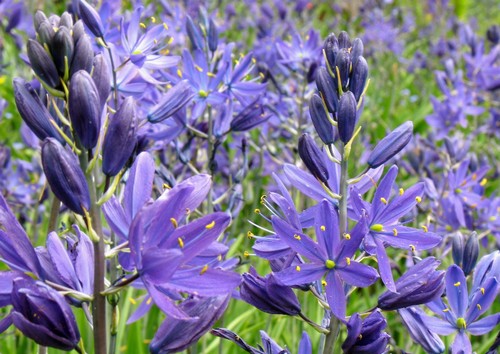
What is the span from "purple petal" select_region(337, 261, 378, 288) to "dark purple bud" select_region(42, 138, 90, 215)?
60 cm

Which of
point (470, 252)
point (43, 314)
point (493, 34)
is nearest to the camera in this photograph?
point (43, 314)

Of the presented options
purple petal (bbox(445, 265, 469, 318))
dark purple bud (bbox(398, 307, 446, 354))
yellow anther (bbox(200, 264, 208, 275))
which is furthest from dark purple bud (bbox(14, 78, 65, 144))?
purple petal (bbox(445, 265, 469, 318))

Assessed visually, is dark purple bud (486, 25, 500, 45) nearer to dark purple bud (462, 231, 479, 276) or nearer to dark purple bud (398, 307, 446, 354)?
dark purple bud (462, 231, 479, 276)

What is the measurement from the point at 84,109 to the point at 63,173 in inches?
4.8

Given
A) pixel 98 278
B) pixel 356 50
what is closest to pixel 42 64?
pixel 98 278

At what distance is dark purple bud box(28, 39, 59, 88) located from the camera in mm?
1238

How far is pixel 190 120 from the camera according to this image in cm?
259

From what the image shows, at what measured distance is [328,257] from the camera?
57.5 inches

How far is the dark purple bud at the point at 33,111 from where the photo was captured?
1.31 m

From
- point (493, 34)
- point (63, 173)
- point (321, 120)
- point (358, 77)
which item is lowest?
point (63, 173)

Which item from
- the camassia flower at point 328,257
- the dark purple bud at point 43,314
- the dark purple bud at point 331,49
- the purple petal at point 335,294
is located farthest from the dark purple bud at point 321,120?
the dark purple bud at point 43,314

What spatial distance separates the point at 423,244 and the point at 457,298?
280 mm

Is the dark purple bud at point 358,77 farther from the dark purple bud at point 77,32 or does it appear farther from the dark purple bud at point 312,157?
the dark purple bud at point 77,32

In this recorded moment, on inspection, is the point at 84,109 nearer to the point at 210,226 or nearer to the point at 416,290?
the point at 210,226
